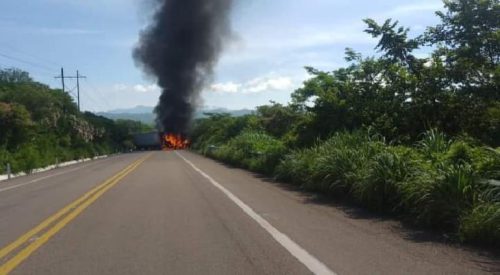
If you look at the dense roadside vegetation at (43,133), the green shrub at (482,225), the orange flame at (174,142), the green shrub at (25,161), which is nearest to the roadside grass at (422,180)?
the green shrub at (482,225)

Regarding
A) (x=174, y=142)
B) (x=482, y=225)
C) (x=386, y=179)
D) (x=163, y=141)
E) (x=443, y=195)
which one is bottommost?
(x=482, y=225)

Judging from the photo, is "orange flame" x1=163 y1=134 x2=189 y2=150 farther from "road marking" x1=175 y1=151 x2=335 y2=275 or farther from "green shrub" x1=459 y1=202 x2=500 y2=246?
"green shrub" x1=459 y1=202 x2=500 y2=246

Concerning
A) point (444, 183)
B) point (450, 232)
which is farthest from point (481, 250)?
point (444, 183)

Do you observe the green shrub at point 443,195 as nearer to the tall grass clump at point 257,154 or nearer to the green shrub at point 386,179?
the green shrub at point 386,179

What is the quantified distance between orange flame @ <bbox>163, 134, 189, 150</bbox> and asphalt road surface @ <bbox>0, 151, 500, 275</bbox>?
74367 mm

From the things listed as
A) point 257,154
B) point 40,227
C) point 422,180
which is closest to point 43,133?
point 257,154

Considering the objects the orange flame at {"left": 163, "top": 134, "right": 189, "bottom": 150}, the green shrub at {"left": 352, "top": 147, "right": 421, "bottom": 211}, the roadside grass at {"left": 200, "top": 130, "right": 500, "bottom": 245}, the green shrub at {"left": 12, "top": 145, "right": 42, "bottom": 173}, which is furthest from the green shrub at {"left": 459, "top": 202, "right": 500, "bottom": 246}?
the orange flame at {"left": 163, "top": 134, "right": 189, "bottom": 150}

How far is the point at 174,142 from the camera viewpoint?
295 ft

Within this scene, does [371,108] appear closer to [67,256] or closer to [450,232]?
[450,232]

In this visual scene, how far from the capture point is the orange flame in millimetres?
88875

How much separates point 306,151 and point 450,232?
35.2 feet

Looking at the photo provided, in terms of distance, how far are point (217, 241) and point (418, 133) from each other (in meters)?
9.59

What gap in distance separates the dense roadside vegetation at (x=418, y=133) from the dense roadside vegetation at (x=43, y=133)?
22647mm

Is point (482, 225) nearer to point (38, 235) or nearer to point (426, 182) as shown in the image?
point (426, 182)
